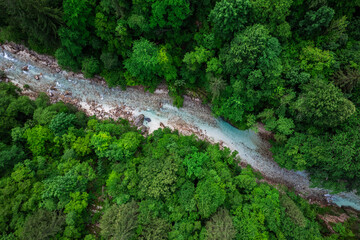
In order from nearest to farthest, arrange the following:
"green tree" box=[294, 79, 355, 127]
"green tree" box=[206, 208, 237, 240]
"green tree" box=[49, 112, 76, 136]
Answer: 1. "green tree" box=[206, 208, 237, 240]
2. "green tree" box=[294, 79, 355, 127]
3. "green tree" box=[49, 112, 76, 136]

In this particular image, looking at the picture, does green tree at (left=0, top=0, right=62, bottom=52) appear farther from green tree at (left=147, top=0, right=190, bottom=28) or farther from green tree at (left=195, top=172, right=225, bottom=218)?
green tree at (left=195, top=172, right=225, bottom=218)

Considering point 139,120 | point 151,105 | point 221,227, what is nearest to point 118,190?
point 139,120

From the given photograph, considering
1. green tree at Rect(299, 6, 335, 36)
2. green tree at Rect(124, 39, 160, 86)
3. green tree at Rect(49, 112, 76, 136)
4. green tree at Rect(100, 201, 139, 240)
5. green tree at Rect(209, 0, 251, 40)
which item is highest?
green tree at Rect(299, 6, 335, 36)

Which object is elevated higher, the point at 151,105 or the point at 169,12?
the point at 169,12

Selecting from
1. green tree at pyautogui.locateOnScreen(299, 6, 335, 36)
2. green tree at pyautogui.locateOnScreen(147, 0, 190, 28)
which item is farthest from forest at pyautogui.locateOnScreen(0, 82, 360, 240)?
green tree at pyautogui.locateOnScreen(299, 6, 335, 36)

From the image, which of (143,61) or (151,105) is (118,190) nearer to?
(151,105)

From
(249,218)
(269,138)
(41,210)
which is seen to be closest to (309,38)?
(269,138)

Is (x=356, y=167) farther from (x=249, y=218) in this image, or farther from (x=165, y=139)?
(x=165, y=139)

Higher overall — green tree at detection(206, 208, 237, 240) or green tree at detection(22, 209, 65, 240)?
green tree at detection(206, 208, 237, 240)
